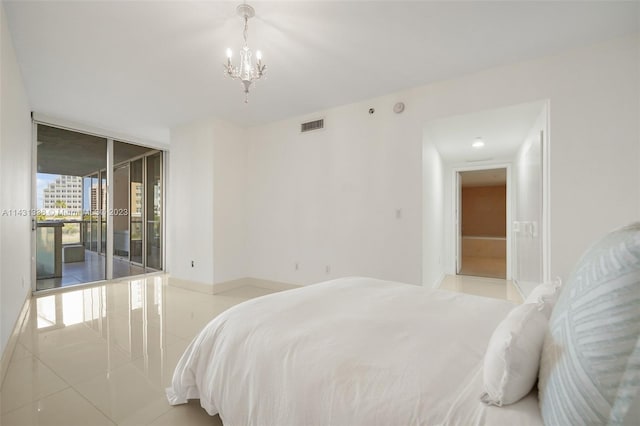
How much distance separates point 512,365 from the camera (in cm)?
85

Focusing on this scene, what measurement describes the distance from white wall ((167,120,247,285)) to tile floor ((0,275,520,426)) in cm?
59

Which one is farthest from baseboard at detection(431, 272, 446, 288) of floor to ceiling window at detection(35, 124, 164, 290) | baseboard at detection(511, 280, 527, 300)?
floor to ceiling window at detection(35, 124, 164, 290)

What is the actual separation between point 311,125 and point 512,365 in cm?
397

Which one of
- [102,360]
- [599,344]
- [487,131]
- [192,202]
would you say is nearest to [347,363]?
[599,344]

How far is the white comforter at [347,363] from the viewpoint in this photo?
94 centimetres

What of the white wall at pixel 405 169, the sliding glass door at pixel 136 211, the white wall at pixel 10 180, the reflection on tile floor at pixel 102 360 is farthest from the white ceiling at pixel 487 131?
the sliding glass door at pixel 136 211

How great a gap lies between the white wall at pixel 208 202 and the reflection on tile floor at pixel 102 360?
707mm

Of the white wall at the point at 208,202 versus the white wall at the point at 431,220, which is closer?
the white wall at the point at 431,220

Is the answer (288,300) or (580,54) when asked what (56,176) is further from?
(580,54)

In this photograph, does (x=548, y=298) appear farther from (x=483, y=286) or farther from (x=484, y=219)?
(x=484, y=219)

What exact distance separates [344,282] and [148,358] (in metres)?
1.71

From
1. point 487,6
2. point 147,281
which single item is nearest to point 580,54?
point 487,6

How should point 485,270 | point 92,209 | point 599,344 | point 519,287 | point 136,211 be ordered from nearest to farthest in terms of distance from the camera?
point 599,344 → point 519,287 → point 92,209 → point 136,211 → point 485,270

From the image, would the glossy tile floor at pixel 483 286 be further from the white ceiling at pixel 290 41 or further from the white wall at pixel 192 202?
the white wall at pixel 192 202
